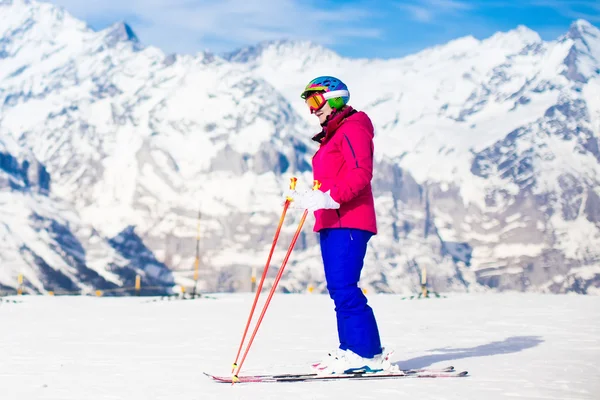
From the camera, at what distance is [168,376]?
27.6ft

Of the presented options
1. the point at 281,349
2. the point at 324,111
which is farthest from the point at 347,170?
the point at 281,349

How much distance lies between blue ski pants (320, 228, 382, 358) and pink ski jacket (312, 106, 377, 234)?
0.12m

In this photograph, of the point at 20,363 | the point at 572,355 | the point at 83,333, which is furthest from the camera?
the point at 83,333

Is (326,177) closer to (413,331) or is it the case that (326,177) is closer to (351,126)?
(351,126)

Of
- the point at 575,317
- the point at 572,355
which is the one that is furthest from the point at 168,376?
the point at 575,317

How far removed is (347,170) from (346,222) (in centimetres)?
52

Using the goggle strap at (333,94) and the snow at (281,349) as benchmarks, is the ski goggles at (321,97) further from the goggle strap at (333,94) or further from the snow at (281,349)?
the snow at (281,349)

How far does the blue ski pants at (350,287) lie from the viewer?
8.53m

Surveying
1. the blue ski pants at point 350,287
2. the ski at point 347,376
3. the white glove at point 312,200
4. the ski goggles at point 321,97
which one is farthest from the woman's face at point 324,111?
the ski at point 347,376

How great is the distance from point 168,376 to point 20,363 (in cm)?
185

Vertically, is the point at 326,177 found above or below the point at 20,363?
above

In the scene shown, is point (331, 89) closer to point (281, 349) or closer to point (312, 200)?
point (312, 200)

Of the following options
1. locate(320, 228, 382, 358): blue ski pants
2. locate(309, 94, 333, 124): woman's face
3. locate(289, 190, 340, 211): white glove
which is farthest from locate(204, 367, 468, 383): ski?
locate(309, 94, 333, 124): woman's face

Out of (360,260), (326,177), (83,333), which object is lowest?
(83,333)
